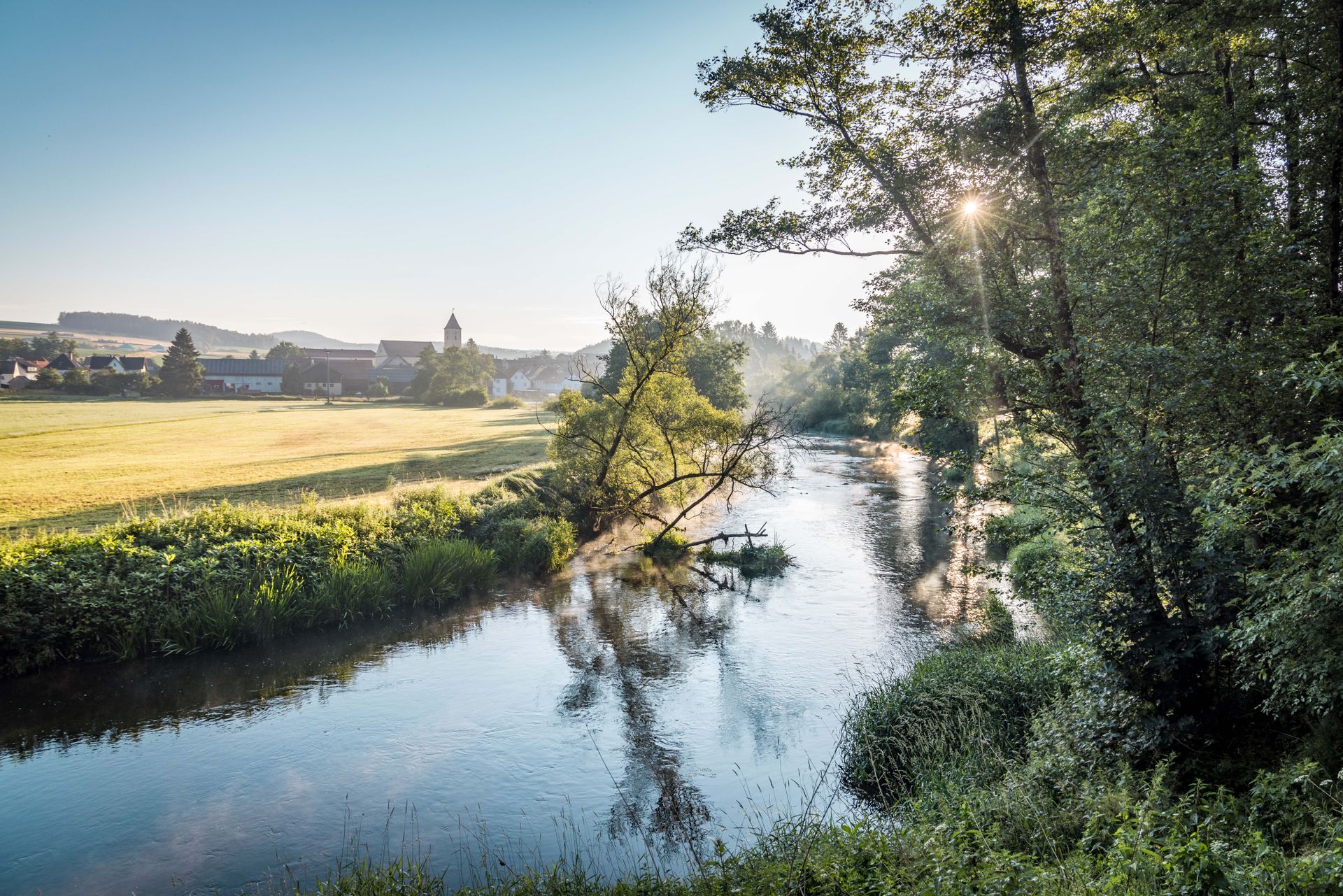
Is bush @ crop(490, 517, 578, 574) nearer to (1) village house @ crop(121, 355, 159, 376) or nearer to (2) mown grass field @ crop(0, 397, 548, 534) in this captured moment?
(2) mown grass field @ crop(0, 397, 548, 534)

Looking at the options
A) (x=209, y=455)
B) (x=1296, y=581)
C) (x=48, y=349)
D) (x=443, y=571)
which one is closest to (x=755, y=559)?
(x=443, y=571)

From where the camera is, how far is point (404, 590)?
18.0 meters

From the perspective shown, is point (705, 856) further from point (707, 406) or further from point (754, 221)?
point (707, 406)

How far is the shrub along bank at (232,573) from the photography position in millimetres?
13406

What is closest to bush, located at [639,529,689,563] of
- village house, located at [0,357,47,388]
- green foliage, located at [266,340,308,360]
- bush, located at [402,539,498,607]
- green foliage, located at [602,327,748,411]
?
bush, located at [402,539,498,607]

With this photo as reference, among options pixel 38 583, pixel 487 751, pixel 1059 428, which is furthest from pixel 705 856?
pixel 38 583

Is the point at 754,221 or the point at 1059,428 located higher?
the point at 754,221

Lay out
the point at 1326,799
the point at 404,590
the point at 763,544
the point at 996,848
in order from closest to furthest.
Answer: the point at 1326,799, the point at 996,848, the point at 404,590, the point at 763,544

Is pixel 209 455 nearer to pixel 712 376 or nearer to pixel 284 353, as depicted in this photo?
pixel 712 376

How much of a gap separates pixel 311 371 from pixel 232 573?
315 feet

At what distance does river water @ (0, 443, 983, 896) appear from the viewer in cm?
878

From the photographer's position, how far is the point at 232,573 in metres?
15.6

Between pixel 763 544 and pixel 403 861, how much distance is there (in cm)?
1643

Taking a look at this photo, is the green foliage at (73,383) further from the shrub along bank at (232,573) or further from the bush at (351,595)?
the bush at (351,595)
